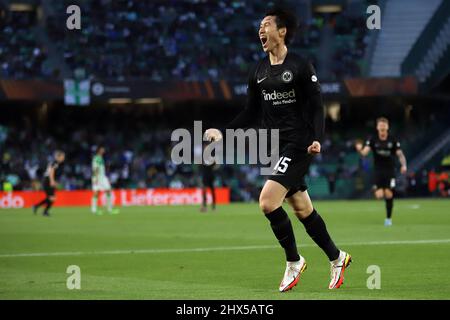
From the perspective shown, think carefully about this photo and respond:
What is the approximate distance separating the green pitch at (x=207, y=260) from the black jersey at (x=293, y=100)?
163 cm

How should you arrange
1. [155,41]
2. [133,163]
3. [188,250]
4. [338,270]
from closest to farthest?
1. [338,270]
2. [188,250]
3. [133,163]
4. [155,41]

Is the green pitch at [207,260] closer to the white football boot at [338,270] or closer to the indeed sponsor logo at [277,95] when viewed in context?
the white football boot at [338,270]

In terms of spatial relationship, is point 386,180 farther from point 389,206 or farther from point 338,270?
point 338,270

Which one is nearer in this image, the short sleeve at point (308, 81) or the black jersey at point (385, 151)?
the short sleeve at point (308, 81)

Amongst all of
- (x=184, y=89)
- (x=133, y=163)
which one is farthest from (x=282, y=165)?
(x=133, y=163)

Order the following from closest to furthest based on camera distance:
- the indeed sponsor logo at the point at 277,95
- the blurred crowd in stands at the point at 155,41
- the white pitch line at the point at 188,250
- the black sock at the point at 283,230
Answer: the indeed sponsor logo at the point at 277,95 → the black sock at the point at 283,230 → the white pitch line at the point at 188,250 → the blurred crowd in stands at the point at 155,41

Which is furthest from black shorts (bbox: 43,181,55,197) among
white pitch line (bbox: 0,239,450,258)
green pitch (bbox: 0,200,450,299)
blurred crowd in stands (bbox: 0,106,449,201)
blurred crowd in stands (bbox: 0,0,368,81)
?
white pitch line (bbox: 0,239,450,258)

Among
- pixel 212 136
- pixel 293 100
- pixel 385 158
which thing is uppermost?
pixel 293 100

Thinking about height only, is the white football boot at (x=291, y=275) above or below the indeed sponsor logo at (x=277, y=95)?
below

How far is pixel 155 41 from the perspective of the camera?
51.0 m

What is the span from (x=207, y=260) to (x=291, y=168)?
468 centimetres

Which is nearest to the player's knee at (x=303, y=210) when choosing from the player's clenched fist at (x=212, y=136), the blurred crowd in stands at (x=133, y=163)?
the player's clenched fist at (x=212, y=136)

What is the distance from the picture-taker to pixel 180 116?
2175 inches

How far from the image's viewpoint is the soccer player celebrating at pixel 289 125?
10688 mm
